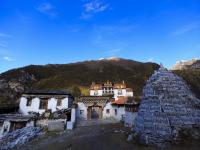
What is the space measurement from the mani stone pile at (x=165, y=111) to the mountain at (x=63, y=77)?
5032cm

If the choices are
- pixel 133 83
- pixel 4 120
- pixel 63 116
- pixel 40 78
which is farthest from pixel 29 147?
pixel 40 78

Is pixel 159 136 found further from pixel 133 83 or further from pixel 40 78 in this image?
pixel 40 78

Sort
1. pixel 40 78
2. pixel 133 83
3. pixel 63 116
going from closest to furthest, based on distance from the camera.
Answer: pixel 63 116 → pixel 133 83 → pixel 40 78

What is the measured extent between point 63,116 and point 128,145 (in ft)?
60.9

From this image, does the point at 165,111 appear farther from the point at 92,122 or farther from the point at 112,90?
the point at 112,90

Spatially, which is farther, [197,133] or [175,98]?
[175,98]

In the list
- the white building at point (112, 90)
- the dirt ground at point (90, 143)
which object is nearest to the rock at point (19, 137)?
the dirt ground at point (90, 143)

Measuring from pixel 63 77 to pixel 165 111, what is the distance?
77.1 meters

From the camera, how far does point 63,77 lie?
94.6 metres

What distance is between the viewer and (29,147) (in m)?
27.6

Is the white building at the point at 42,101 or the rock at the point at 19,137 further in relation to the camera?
the white building at the point at 42,101

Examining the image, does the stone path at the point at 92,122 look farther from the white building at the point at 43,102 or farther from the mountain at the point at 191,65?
the mountain at the point at 191,65

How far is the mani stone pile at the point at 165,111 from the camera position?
2137cm

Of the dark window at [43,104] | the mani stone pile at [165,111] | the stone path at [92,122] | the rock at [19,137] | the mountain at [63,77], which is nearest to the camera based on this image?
the mani stone pile at [165,111]
